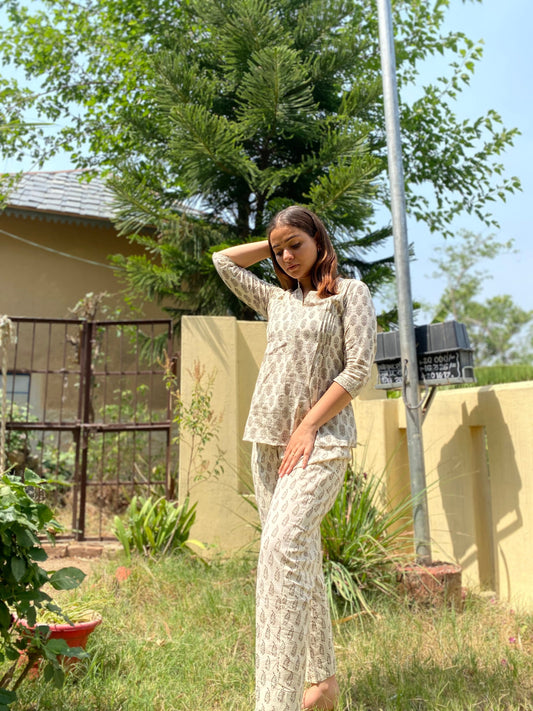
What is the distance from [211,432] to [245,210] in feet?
8.15

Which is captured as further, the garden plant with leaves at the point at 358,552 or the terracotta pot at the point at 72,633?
the garden plant with leaves at the point at 358,552

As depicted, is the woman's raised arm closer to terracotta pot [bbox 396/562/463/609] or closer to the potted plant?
the potted plant

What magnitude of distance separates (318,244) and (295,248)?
106 millimetres

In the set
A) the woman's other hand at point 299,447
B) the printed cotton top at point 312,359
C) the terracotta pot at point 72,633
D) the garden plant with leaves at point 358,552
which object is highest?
the printed cotton top at point 312,359

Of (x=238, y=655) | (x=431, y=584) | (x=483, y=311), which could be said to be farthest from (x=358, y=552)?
(x=483, y=311)

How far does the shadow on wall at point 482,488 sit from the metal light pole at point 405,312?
0.39m

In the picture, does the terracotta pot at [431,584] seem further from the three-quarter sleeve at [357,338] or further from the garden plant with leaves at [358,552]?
the three-quarter sleeve at [357,338]

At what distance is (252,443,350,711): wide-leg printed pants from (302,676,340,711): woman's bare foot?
0.03 m

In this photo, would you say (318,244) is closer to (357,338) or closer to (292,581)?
(357,338)

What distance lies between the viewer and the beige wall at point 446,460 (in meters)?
3.75

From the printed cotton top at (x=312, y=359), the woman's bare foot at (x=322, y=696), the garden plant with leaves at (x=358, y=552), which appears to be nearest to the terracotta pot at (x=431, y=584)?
the garden plant with leaves at (x=358, y=552)

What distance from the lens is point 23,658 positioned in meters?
2.60

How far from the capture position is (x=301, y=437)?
2127mm

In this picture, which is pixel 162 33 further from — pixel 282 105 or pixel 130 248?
pixel 130 248
